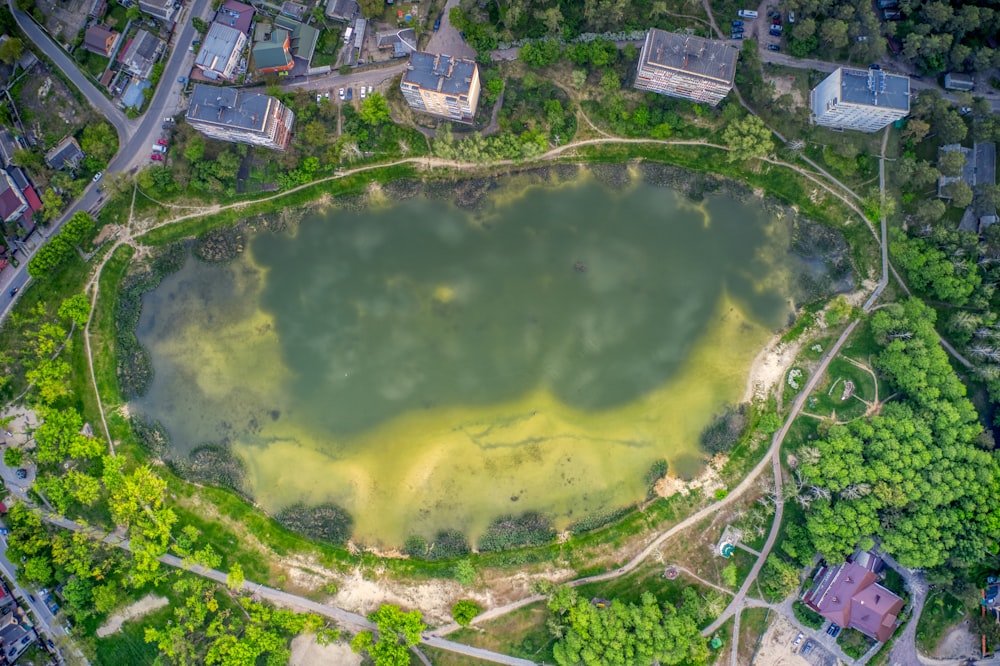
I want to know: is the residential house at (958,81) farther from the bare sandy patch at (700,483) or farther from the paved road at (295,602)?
the paved road at (295,602)

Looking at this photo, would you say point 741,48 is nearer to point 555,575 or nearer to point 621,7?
point 621,7

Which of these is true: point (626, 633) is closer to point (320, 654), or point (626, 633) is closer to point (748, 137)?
point (320, 654)

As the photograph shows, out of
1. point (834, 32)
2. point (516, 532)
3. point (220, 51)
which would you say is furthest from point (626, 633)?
point (220, 51)

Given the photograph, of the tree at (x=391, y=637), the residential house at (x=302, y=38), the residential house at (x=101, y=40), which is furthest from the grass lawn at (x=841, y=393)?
the residential house at (x=101, y=40)

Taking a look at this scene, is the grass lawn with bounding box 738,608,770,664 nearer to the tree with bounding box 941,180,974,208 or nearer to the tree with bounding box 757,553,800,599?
the tree with bounding box 757,553,800,599

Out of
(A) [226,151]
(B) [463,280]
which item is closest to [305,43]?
(A) [226,151]

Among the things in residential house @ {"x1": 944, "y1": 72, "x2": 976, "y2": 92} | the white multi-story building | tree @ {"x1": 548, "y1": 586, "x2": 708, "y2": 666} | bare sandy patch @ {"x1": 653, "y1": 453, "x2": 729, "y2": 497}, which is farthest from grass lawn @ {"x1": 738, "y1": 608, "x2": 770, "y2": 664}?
residential house @ {"x1": 944, "y1": 72, "x2": 976, "y2": 92}
